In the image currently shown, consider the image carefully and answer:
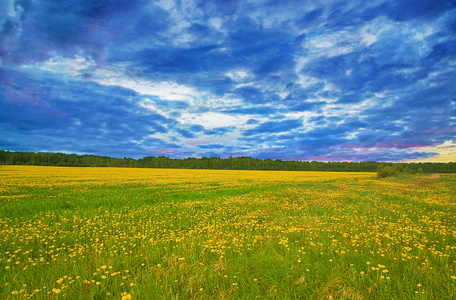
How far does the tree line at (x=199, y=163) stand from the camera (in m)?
105

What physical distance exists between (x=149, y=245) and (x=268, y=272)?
3.90m

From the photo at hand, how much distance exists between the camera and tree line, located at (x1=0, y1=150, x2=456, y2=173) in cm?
10512

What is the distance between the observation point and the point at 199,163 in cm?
13400

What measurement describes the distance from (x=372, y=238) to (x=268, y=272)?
4217 millimetres

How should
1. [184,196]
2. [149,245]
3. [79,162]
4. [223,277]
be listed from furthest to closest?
[79,162] < [184,196] < [149,245] < [223,277]

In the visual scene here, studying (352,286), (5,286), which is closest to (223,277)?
(352,286)

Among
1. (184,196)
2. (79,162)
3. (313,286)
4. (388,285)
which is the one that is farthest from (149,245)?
(79,162)

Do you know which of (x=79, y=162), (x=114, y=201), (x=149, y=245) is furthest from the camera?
(x=79, y=162)

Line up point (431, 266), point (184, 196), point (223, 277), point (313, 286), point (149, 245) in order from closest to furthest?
point (313, 286), point (223, 277), point (431, 266), point (149, 245), point (184, 196)

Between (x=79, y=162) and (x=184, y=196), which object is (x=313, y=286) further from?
(x=79, y=162)

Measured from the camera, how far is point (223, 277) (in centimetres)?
458

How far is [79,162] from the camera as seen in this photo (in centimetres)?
11431

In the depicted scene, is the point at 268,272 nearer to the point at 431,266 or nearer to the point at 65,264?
the point at 431,266

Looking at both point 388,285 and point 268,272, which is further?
point 268,272
